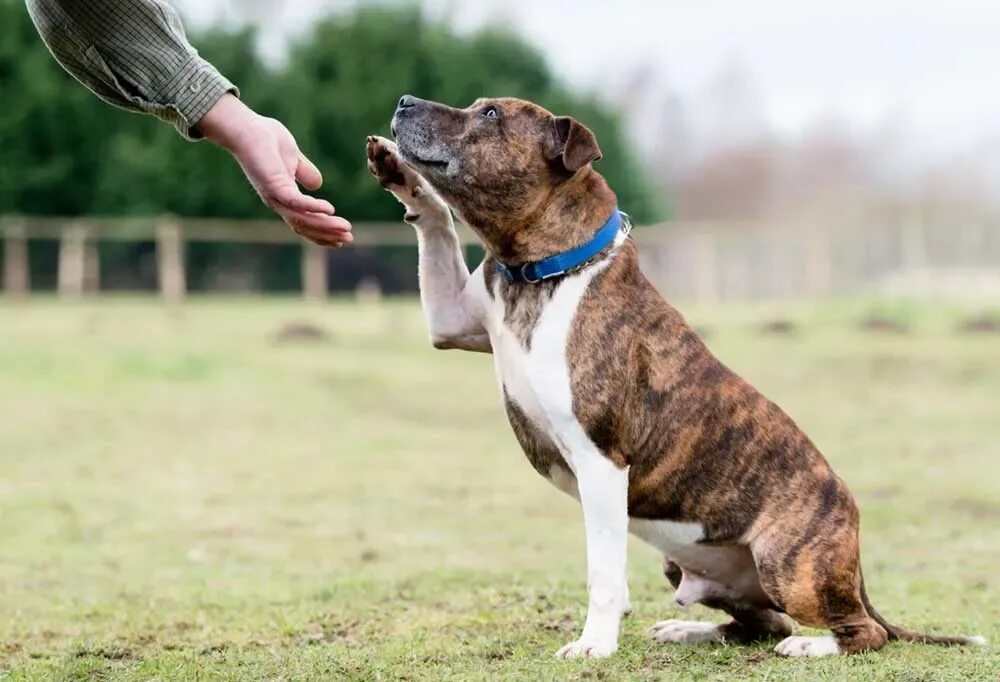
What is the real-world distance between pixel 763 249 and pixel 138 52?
43.5 m

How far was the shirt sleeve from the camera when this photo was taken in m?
4.57

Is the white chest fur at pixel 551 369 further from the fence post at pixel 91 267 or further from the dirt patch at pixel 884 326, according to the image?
the fence post at pixel 91 267

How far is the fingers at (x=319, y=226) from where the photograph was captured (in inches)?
187

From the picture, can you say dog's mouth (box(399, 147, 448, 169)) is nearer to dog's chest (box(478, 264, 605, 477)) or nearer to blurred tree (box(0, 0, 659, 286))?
dog's chest (box(478, 264, 605, 477))

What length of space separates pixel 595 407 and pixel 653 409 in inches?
11.8

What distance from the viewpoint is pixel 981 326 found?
27.1m

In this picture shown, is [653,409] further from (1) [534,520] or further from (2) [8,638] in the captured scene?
(1) [534,520]

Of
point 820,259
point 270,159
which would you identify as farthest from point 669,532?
point 820,259

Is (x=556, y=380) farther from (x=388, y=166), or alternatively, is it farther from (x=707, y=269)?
(x=707, y=269)

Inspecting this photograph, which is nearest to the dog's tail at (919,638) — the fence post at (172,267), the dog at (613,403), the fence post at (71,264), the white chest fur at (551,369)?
the dog at (613,403)

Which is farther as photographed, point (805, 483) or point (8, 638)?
point (8, 638)

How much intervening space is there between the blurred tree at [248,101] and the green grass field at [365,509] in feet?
54.8

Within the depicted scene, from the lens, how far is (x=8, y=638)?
6352mm

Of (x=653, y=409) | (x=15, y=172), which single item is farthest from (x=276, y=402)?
(x=15, y=172)
